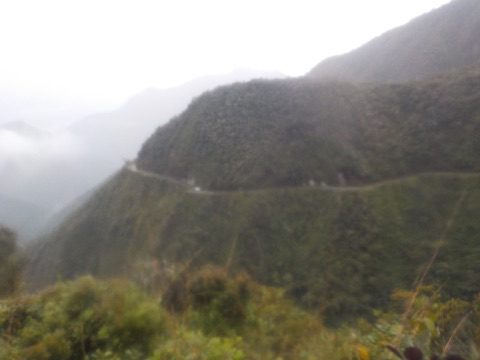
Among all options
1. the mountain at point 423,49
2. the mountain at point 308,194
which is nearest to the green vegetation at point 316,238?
the mountain at point 308,194

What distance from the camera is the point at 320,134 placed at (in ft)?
156

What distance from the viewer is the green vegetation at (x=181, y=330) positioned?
2631mm

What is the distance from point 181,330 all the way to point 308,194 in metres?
38.6

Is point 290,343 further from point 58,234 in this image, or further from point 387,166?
point 58,234

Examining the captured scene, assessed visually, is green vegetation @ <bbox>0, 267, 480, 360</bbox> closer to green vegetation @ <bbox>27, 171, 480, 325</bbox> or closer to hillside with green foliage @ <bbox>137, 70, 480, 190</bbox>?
green vegetation @ <bbox>27, 171, 480, 325</bbox>

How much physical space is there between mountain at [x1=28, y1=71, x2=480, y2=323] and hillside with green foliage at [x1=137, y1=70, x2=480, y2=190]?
0.15 m

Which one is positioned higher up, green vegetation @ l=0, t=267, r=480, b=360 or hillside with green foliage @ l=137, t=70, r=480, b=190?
green vegetation @ l=0, t=267, r=480, b=360

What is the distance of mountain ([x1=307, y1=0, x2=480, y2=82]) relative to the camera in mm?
66438

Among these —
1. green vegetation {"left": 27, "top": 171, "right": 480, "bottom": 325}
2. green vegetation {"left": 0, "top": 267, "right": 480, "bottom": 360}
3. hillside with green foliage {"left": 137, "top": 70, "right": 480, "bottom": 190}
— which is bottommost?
green vegetation {"left": 27, "top": 171, "right": 480, "bottom": 325}

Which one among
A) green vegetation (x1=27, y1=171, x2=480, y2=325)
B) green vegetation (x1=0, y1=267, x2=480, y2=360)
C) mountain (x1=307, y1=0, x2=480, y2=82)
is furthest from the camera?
mountain (x1=307, y1=0, x2=480, y2=82)

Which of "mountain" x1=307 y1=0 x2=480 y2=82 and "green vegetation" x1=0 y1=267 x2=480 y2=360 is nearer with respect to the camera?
"green vegetation" x1=0 y1=267 x2=480 y2=360

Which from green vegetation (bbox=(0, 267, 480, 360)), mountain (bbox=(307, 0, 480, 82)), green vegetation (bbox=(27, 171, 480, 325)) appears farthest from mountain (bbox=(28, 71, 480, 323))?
green vegetation (bbox=(0, 267, 480, 360))

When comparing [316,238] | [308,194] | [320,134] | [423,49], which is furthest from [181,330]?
[423,49]

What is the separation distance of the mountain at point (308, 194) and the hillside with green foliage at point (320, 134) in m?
0.15
